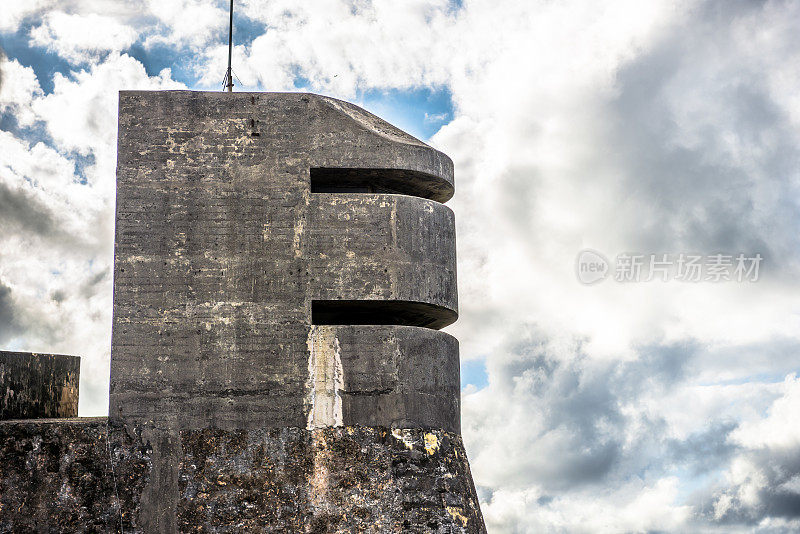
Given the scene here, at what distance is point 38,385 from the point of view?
8.65 metres

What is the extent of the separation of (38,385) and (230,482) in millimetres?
2518

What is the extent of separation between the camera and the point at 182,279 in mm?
7664

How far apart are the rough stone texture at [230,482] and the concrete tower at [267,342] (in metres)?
0.01

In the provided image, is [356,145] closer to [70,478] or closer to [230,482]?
[230,482]

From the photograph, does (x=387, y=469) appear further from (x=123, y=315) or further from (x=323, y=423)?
(x=123, y=315)

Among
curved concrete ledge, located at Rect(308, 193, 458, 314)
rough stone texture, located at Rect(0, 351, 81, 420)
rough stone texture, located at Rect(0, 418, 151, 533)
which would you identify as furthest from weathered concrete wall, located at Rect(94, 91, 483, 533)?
rough stone texture, located at Rect(0, 351, 81, 420)

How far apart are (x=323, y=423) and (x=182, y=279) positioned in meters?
1.67

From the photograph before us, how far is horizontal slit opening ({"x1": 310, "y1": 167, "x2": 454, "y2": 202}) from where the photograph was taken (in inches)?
320

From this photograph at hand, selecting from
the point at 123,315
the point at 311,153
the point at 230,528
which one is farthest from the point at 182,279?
the point at 230,528

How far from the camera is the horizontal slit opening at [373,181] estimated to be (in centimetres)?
813

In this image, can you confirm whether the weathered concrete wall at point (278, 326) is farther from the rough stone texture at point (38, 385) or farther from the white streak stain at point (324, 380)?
the rough stone texture at point (38, 385)

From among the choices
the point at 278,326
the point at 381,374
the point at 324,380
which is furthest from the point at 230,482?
the point at 381,374

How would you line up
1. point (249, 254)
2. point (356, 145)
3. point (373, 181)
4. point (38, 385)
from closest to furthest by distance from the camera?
1. point (249, 254)
2. point (356, 145)
3. point (373, 181)
4. point (38, 385)

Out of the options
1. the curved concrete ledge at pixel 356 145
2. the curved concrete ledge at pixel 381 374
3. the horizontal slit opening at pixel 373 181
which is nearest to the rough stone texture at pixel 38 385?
the curved concrete ledge at pixel 381 374
